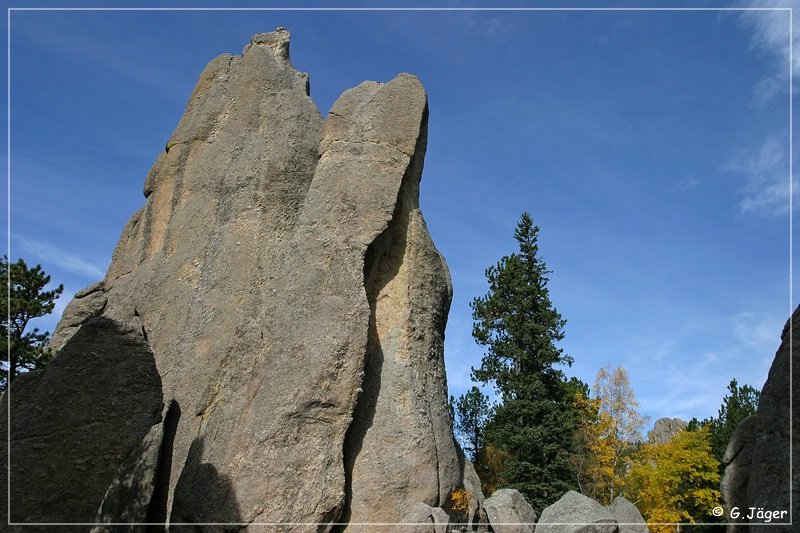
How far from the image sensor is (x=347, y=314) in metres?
16.4

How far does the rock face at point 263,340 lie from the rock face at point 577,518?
4997mm

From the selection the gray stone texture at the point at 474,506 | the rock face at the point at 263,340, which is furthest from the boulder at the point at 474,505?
the rock face at the point at 263,340

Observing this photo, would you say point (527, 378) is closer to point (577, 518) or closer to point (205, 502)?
point (577, 518)

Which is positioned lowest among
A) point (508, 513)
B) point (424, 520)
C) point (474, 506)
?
point (508, 513)

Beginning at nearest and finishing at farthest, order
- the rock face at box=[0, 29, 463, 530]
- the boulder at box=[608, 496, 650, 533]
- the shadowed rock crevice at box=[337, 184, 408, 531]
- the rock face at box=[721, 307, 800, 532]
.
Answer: the rock face at box=[721, 307, 800, 532] < the rock face at box=[0, 29, 463, 530] < the shadowed rock crevice at box=[337, 184, 408, 531] < the boulder at box=[608, 496, 650, 533]

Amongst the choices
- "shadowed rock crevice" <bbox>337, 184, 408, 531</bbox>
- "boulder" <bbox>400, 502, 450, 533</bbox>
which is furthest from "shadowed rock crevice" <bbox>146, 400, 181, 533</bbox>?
"boulder" <bbox>400, 502, 450, 533</bbox>

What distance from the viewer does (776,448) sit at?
9.36m

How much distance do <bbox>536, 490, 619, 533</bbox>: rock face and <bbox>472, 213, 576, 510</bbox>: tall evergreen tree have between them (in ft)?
54.3

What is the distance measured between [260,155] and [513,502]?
1382cm

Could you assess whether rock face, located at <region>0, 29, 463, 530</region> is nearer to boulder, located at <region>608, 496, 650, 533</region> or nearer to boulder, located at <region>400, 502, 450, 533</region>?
boulder, located at <region>400, 502, 450, 533</region>

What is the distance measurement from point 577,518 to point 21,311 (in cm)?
2401

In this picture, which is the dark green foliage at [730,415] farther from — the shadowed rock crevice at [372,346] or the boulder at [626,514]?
the shadowed rock crevice at [372,346]

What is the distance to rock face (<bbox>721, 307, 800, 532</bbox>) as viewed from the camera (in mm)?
9047

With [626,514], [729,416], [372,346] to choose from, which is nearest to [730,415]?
[729,416]
